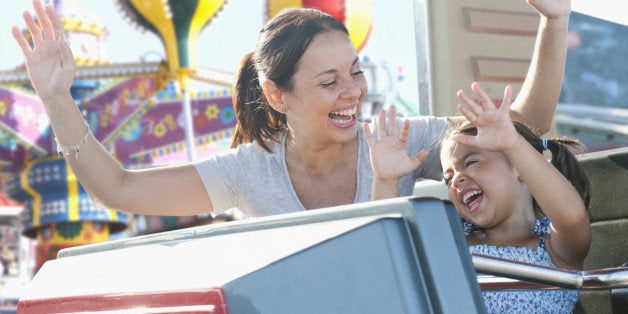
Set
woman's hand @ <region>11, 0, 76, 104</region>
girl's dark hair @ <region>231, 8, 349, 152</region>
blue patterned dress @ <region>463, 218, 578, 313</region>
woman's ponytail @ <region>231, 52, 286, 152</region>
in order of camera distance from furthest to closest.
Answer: woman's ponytail @ <region>231, 52, 286, 152</region> < girl's dark hair @ <region>231, 8, 349, 152</region> < woman's hand @ <region>11, 0, 76, 104</region> < blue patterned dress @ <region>463, 218, 578, 313</region>

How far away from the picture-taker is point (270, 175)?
1.89 m

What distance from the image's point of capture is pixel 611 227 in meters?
1.59

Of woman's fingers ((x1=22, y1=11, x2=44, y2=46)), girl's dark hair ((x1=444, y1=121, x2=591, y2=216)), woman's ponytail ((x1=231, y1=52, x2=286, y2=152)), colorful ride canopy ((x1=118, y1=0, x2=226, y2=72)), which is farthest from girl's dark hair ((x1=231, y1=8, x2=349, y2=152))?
colorful ride canopy ((x1=118, y1=0, x2=226, y2=72))

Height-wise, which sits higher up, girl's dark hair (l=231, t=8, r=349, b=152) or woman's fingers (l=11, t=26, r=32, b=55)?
woman's fingers (l=11, t=26, r=32, b=55)

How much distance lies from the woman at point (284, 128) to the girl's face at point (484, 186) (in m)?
0.19

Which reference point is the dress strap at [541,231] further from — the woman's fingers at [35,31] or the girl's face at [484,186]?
the woman's fingers at [35,31]

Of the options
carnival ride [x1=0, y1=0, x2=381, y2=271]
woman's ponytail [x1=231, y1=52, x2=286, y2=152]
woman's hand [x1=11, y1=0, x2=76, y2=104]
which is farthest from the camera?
carnival ride [x1=0, y1=0, x2=381, y2=271]

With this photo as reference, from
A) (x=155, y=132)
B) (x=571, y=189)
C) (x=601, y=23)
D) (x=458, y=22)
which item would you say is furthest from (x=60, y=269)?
(x=155, y=132)

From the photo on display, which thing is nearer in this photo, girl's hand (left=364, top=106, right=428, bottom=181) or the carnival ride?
girl's hand (left=364, top=106, right=428, bottom=181)

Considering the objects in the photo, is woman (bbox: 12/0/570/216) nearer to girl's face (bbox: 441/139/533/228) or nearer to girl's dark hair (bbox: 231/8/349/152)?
girl's dark hair (bbox: 231/8/349/152)

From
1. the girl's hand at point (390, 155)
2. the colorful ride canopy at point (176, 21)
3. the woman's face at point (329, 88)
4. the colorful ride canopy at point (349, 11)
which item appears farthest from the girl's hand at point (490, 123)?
the colorful ride canopy at point (176, 21)

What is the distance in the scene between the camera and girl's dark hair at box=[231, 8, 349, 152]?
1.83 meters

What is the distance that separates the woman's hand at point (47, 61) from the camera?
1.66 meters

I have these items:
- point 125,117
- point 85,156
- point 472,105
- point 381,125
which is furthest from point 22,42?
point 125,117
